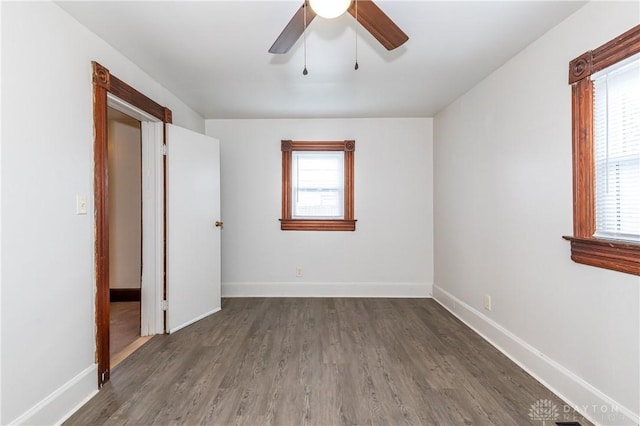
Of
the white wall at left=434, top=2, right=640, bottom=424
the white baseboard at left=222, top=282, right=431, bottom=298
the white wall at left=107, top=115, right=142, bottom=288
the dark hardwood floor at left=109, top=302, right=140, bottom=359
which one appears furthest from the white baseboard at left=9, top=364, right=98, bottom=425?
the white wall at left=434, top=2, right=640, bottom=424

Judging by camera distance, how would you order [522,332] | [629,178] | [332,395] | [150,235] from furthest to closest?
[150,235] → [522,332] → [332,395] → [629,178]

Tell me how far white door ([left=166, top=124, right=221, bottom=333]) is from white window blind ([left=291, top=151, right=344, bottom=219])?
110 cm

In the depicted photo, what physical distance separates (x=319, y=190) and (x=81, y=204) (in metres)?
2.68

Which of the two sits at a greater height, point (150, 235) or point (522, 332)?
point (150, 235)

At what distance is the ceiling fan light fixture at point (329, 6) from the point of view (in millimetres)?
1292

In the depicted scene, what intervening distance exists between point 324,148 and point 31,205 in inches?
120

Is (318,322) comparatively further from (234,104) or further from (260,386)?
(234,104)

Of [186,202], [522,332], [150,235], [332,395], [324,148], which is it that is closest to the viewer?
[332,395]

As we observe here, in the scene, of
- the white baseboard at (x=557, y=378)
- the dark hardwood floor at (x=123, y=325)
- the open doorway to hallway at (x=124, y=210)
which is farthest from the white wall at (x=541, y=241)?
the open doorway to hallway at (x=124, y=210)

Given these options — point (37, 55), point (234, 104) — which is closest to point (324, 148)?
point (234, 104)

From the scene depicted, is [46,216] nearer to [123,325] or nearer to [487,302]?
[123,325]

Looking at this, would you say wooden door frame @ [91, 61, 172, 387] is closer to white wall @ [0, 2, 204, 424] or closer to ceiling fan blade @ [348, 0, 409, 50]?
white wall @ [0, 2, 204, 424]

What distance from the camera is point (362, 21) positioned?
1.46 m

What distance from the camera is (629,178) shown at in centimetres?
155
